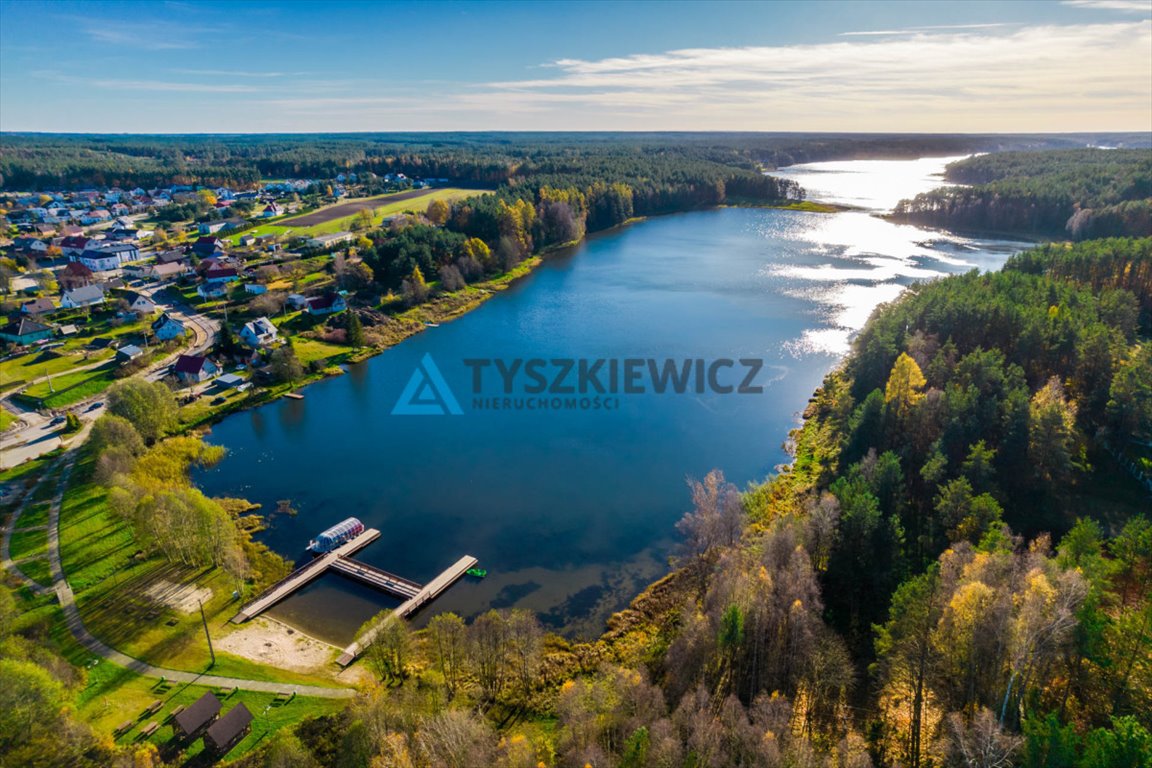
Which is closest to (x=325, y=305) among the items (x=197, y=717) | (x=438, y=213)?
(x=438, y=213)

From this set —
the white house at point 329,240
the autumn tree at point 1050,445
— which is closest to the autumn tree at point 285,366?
the white house at point 329,240

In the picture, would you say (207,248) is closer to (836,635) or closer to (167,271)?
(167,271)

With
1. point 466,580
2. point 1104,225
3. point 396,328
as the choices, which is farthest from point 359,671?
point 1104,225

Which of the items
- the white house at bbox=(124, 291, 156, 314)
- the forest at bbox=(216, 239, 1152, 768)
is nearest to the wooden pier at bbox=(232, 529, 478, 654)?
the forest at bbox=(216, 239, 1152, 768)

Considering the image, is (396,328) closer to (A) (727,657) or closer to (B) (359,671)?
(B) (359,671)

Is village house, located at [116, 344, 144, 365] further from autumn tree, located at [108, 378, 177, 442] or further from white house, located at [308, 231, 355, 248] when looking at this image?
white house, located at [308, 231, 355, 248]

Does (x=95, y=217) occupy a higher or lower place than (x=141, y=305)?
higher
